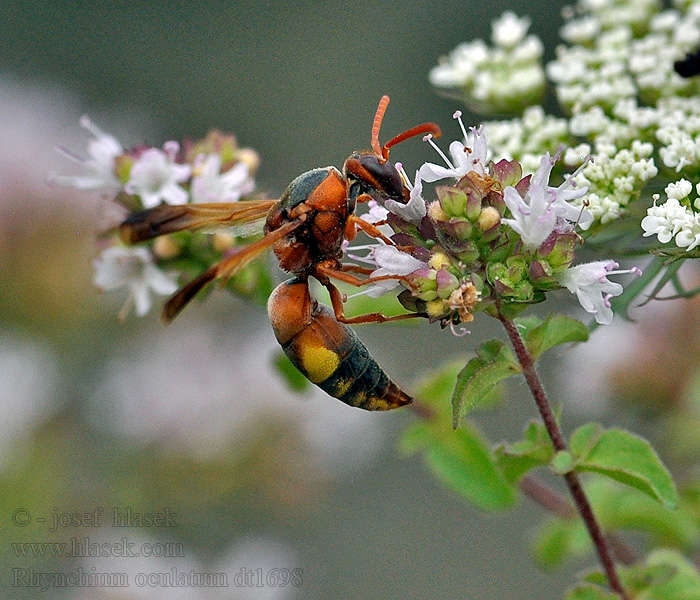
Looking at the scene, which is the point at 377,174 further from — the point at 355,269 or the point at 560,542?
the point at 560,542

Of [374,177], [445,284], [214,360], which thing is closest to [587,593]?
[445,284]

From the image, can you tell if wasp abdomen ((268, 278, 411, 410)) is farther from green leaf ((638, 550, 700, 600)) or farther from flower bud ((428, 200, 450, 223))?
green leaf ((638, 550, 700, 600))

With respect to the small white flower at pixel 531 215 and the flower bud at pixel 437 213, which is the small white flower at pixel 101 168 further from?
the small white flower at pixel 531 215

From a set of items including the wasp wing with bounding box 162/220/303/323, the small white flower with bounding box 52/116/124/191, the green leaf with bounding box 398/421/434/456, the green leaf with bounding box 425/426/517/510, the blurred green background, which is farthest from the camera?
the blurred green background

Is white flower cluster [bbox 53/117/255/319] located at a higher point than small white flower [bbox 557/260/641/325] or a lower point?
higher

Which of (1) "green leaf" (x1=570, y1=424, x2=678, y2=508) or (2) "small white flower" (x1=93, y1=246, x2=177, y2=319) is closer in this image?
(1) "green leaf" (x1=570, y1=424, x2=678, y2=508)

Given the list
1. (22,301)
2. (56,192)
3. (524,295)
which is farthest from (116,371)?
(524,295)

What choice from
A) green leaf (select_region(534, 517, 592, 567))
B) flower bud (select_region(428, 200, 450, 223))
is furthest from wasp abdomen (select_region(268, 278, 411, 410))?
green leaf (select_region(534, 517, 592, 567))

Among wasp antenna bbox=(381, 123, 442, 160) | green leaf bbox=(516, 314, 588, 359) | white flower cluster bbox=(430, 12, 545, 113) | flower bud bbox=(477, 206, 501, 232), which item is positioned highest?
white flower cluster bbox=(430, 12, 545, 113)
